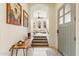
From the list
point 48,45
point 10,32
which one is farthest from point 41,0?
point 48,45

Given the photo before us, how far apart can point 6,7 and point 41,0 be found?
637mm

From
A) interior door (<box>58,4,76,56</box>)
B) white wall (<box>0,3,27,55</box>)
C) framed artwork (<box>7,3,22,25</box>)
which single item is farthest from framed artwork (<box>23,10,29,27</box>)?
interior door (<box>58,4,76,56</box>)

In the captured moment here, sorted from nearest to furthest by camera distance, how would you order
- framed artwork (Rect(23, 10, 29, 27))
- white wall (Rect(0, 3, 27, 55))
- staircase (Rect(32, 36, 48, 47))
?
white wall (Rect(0, 3, 27, 55))
framed artwork (Rect(23, 10, 29, 27))
staircase (Rect(32, 36, 48, 47))

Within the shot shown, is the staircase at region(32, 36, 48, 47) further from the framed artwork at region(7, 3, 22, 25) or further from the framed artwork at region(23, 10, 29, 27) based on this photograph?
the framed artwork at region(7, 3, 22, 25)

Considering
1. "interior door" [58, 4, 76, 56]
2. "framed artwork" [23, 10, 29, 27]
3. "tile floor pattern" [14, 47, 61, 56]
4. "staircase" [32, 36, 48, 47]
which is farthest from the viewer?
"interior door" [58, 4, 76, 56]

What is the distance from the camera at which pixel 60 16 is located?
3.80 meters

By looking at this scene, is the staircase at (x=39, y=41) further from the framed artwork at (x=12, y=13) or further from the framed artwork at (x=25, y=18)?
the framed artwork at (x=12, y=13)

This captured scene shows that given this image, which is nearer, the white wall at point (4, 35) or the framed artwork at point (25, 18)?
the white wall at point (4, 35)

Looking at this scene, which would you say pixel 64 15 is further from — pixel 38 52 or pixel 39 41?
pixel 38 52

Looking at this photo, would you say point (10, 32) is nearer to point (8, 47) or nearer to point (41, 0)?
point (8, 47)

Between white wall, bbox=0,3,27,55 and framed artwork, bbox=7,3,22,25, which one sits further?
framed artwork, bbox=7,3,22,25

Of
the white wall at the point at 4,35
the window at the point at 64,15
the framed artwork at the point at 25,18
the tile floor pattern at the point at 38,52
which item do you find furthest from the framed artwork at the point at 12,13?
the window at the point at 64,15

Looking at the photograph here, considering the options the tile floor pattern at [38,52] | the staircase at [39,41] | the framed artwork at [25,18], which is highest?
the framed artwork at [25,18]

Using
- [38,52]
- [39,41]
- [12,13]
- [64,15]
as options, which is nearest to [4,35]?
[12,13]
